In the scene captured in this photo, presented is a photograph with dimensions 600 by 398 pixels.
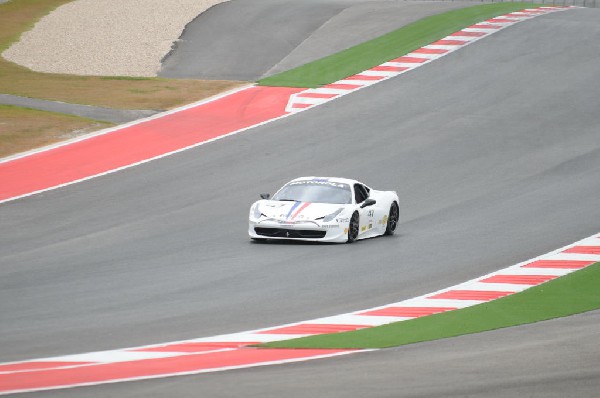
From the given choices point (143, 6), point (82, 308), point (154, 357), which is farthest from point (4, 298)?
point (143, 6)

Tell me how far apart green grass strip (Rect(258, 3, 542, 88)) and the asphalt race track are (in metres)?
1.96

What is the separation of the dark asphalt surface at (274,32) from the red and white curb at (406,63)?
2.74 meters

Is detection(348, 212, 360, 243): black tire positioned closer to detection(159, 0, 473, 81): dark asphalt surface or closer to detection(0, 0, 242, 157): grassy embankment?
detection(0, 0, 242, 157): grassy embankment

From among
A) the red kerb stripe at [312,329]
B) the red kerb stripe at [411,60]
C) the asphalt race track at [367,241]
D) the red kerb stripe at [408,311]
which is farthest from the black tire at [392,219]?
the red kerb stripe at [411,60]

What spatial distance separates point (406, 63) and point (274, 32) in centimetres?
737

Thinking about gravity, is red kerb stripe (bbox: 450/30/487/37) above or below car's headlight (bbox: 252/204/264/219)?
above

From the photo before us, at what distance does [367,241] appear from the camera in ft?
71.7

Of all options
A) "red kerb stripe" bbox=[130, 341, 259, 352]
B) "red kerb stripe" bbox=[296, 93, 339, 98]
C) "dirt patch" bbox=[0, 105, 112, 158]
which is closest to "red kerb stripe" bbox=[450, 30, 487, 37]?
"red kerb stripe" bbox=[296, 93, 339, 98]

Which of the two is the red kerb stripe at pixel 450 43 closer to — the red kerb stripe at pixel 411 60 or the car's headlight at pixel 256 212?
the red kerb stripe at pixel 411 60

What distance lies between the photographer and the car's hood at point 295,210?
2083 cm

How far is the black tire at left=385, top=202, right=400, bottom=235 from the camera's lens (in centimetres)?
2259

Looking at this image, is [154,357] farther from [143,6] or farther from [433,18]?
[143,6]

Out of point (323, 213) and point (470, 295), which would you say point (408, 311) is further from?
point (323, 213)

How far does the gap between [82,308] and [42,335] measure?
63.0 inches
